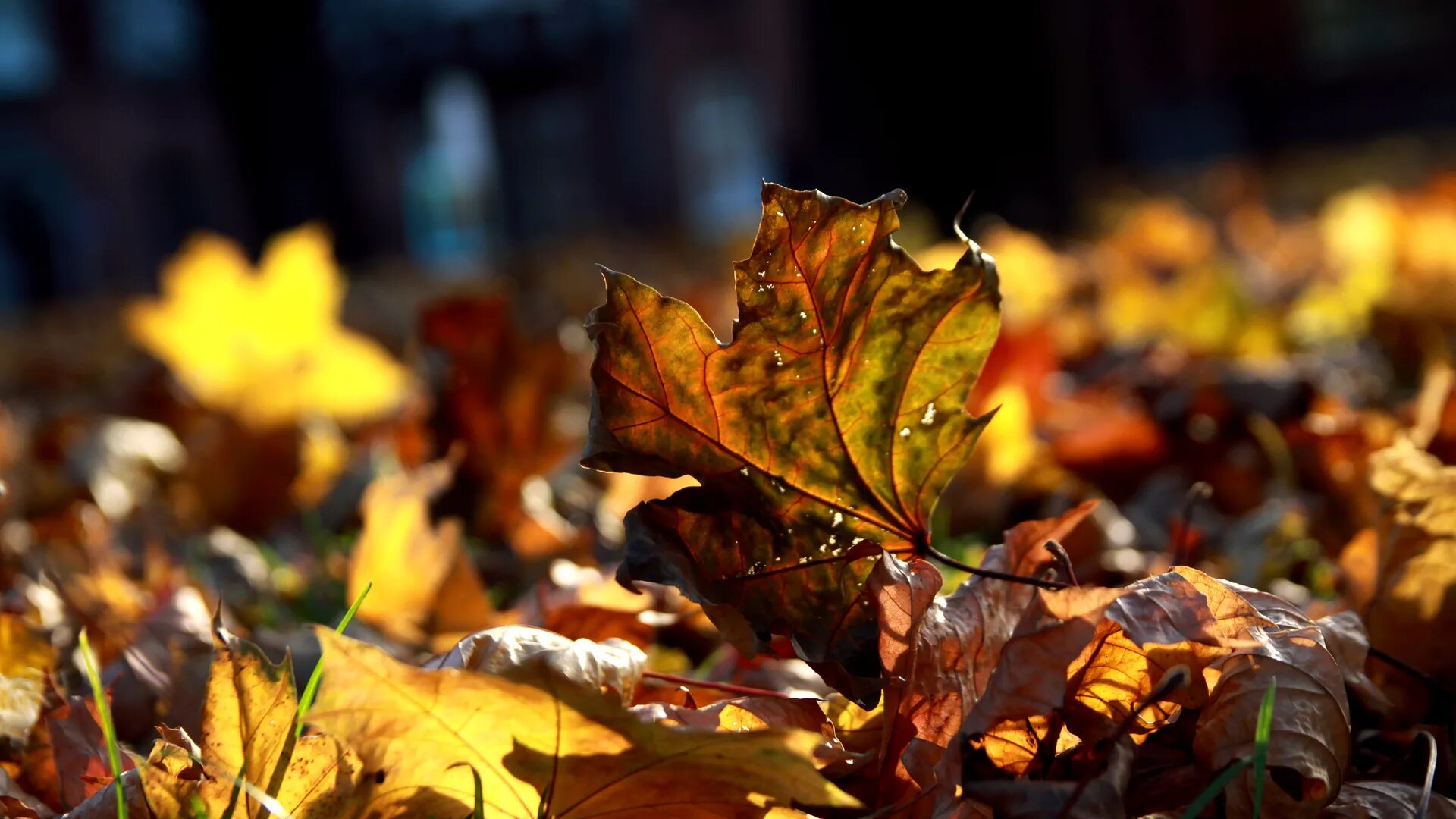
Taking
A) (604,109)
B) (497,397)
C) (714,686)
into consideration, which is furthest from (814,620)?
(604,109)

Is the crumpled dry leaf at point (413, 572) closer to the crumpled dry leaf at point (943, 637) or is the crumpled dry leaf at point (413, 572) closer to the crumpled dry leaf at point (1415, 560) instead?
the crumpled dry leaf at point (943, 637)

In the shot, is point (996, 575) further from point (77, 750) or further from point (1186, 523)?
point (77, 750)

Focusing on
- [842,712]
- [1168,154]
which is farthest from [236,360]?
[1168,154]

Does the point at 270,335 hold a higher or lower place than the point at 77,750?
lower

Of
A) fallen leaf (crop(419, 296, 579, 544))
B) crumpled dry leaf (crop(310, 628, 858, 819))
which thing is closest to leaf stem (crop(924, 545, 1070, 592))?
crumpled dry leaf (crop(310, 628, 858, 819))

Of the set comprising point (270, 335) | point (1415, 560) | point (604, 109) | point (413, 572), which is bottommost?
point (604, 109)

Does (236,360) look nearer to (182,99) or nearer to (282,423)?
(282,423)
